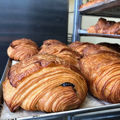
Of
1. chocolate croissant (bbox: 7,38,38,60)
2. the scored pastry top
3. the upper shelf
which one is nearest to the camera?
the scored pastry top

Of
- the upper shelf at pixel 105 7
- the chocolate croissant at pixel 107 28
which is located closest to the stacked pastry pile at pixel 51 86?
the upper shelf at pixel 105 7

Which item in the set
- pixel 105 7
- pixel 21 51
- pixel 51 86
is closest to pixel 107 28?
pixel 105 7

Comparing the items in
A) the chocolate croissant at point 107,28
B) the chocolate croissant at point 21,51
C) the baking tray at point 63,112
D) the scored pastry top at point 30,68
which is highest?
the chocolate croissant at point 107,28

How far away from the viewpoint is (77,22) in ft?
6.29

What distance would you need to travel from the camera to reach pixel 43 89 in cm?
62

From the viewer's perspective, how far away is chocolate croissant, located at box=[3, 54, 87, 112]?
624 mm

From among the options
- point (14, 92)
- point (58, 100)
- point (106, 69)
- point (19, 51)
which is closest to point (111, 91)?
point (106, 69)

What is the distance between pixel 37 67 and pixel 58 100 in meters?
0.16

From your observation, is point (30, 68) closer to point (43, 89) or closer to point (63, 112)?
point (43, 89)

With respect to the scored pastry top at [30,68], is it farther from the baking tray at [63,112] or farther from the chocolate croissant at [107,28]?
the chocolate croissant at [107,28]

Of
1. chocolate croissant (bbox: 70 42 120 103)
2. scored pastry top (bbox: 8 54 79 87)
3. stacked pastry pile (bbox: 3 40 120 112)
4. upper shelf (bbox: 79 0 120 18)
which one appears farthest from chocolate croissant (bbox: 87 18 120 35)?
scored pastry top (bbox: 8 54 79 87)

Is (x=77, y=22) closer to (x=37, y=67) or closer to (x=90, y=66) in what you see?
(x=90, y=66)

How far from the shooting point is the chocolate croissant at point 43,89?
2.05 feet

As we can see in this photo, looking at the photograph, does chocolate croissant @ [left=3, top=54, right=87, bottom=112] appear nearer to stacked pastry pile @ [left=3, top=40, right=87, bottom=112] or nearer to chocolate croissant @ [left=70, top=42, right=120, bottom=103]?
stacked pastry pile @ [left=3, top=40, right=87, bottom=112]
